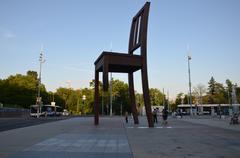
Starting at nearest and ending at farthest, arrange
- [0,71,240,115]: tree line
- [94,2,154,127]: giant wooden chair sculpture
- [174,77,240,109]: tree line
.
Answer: [94,2,154,127]: giant wooden chair sculpture → [0,71,240,115]: tree line → [174,77,240,109]: tree line

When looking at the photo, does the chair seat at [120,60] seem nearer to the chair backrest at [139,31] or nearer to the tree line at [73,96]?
the chair backrest at [139,31]

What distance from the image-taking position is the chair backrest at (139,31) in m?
15.3

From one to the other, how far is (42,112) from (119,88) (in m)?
24.2

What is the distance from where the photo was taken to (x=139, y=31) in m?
15.9

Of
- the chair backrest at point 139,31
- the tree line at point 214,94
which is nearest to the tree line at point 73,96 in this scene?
the tree line at point 214,94

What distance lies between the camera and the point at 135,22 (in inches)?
675

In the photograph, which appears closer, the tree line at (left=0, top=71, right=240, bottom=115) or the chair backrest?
the chair backrest

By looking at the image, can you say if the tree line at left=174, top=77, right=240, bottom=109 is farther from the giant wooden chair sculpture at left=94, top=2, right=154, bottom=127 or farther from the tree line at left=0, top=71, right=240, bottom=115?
the giant wooden chair sculpture at left=94, top=2, right=154, bottom=127

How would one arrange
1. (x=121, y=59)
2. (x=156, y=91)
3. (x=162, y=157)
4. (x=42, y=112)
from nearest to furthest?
1. (x=162, y=157)
2. (x=121, y=59)
3. (x=42, y=112)
4. (x=156, y=91)

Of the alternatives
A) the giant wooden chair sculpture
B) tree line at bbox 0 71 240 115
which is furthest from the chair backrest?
tree line at bbox 0 71 240 115

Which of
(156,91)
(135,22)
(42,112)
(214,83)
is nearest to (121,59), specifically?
(135,22)

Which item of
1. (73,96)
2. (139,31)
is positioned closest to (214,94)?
(73,96)

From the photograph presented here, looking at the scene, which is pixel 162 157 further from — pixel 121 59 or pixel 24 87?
pixel 24 87

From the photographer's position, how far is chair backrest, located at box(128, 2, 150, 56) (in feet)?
50.1
